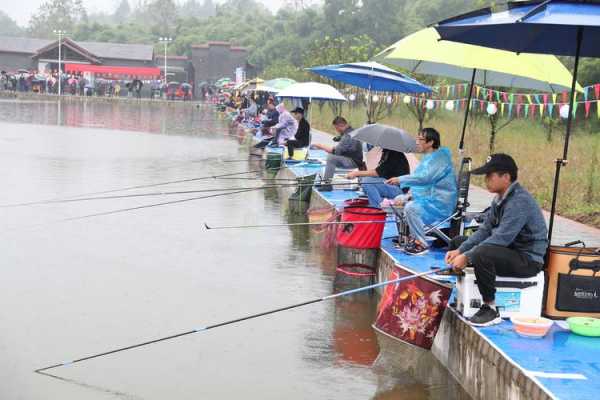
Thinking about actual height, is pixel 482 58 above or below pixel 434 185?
above

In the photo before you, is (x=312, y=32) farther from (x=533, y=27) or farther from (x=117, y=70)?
(x=533, y=27)

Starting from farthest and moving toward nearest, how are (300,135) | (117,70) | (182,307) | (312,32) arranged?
1. (312,32)
2. (117,70)
3. (300,135)
4. (182,307)

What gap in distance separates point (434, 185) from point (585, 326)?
287 cm

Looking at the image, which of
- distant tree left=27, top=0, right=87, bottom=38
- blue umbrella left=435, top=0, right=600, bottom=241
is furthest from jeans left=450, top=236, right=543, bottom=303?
distant tree left=27, top=0, right=87, bottom=38

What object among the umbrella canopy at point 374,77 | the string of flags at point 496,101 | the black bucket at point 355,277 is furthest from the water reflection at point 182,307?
the string of flags at point 496,101

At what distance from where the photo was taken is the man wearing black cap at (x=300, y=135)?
17.8 metres

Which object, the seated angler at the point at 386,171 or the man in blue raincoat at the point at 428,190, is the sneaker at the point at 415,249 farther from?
the seated angler at the point at 386,171

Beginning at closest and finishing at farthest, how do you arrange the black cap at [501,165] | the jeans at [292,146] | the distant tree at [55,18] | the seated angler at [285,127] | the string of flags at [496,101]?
the black cap at [501,165]
the jeans at [292,146]
the seated angler at [285,127]
the string of flags at [496,101]
the distant tree at [55,18]

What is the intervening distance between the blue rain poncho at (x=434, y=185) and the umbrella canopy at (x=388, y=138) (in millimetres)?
1360

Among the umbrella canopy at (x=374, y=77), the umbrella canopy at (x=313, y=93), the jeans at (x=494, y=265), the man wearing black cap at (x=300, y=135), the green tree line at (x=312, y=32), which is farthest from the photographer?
the green tree line at (x=312, y=32)

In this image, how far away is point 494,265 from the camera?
645 centimetres

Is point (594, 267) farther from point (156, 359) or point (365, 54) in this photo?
point (365, 54)

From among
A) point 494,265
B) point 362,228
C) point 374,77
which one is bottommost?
point 362,228

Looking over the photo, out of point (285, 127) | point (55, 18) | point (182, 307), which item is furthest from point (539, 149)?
point (55, 18)
